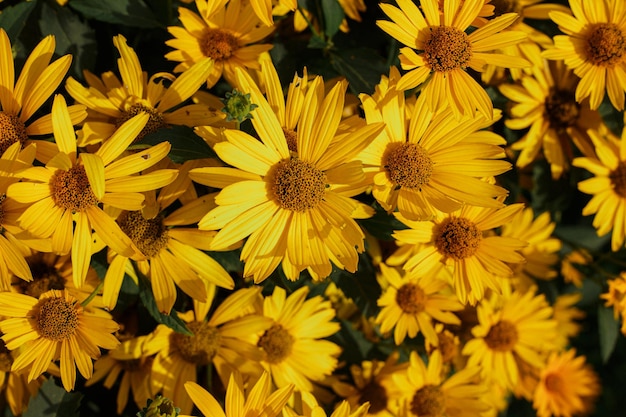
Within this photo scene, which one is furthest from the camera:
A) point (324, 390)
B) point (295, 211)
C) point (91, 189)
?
point (324, 390)

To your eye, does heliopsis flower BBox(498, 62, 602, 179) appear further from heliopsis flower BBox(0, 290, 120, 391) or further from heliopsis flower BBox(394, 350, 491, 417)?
heliopsis flower BBox(0, 290, 120, 391)

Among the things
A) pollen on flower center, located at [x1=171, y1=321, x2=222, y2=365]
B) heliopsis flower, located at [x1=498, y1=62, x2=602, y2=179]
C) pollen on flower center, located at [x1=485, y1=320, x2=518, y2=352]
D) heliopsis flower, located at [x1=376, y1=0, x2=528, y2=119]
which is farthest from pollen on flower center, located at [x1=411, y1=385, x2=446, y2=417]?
heliopsis flower, located at [x1=376, y1=0, x2=528, y2=119]

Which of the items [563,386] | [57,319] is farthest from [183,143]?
[563,386]

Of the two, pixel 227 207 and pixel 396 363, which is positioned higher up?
pixel 227 207

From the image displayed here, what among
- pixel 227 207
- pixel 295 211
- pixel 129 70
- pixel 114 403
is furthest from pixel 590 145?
pixel 114 403

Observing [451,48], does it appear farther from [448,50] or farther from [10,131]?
[10,131]

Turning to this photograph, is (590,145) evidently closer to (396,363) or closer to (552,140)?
(552,140)

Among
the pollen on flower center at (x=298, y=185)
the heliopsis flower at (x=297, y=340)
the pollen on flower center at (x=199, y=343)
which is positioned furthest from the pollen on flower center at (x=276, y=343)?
the pollen on flower center at (x=298, y=185)

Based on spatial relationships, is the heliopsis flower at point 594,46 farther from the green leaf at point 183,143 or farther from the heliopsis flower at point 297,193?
the green leaf at point 183,143
